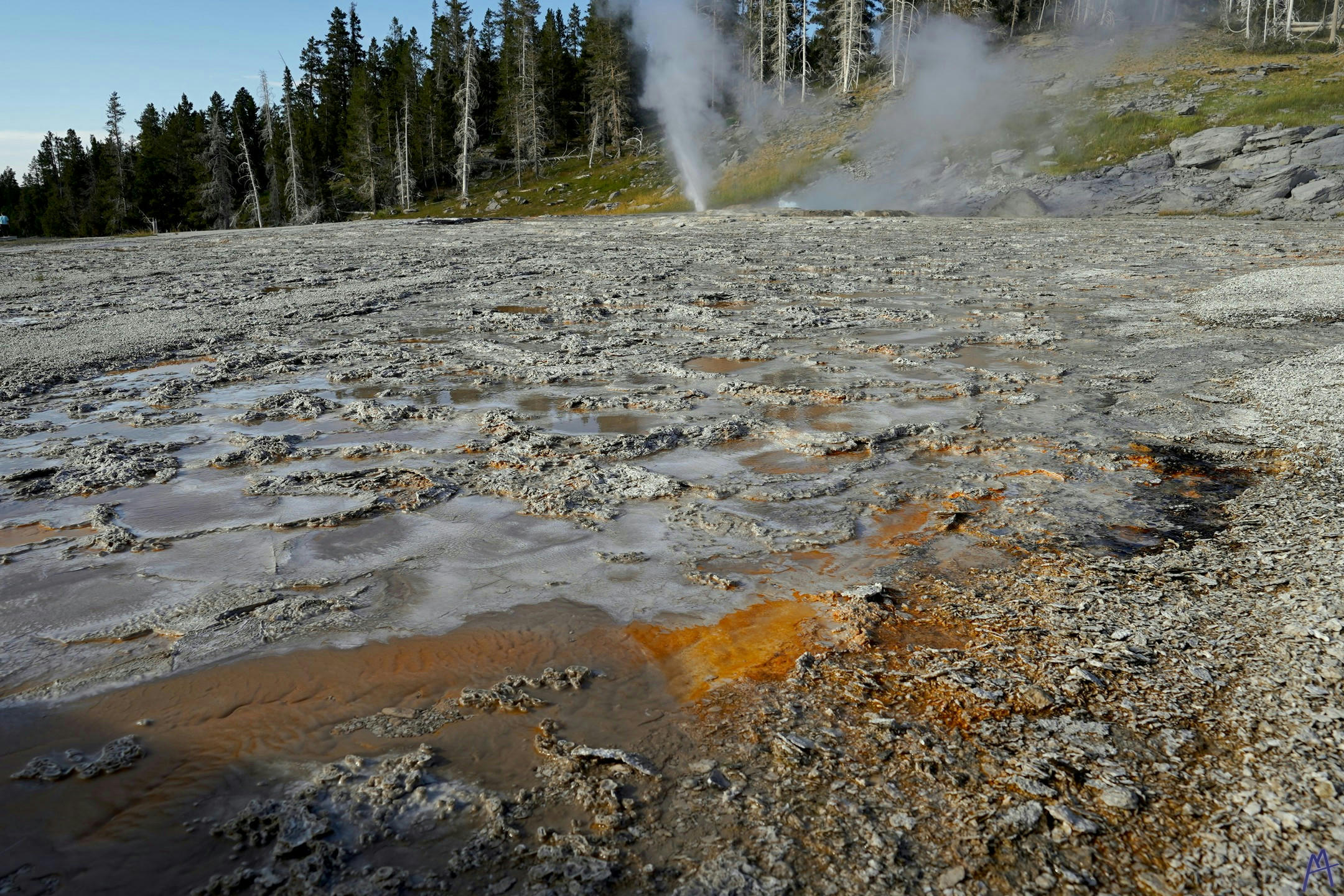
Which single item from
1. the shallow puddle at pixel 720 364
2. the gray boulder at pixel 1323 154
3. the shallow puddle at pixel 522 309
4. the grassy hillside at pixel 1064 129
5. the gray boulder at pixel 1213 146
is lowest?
→ the shallow puddle at pixel 720 364

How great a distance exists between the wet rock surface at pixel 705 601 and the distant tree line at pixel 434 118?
146 ft

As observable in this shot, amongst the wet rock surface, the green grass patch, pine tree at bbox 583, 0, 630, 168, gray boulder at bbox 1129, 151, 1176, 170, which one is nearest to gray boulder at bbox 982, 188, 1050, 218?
gray boulder at bbox 1129, 151, 1176, 170

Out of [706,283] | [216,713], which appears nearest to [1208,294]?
[706,283]

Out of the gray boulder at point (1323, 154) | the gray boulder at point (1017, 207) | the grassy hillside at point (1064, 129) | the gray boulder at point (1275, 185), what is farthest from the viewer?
the grassy hillside at point (1064, 129)

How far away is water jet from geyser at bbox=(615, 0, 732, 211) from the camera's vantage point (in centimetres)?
4859

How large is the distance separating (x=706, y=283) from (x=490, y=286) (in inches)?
119

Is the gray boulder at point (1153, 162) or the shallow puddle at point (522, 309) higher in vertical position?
the gray boulder at point (1153, 162)

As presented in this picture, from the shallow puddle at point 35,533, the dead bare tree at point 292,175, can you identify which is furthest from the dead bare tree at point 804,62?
the shallow puddle at point 35,533

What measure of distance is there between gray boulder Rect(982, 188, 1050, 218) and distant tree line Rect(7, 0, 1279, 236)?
22367 millimetres

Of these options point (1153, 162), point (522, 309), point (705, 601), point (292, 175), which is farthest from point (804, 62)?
point (705, 601)

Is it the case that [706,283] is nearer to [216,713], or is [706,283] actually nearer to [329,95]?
[216,713]

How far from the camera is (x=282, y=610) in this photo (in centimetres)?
293

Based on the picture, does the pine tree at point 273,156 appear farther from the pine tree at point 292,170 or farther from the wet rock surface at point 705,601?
the wet rock surface at point 705,601

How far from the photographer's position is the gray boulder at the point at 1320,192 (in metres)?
22.6
